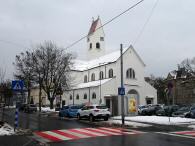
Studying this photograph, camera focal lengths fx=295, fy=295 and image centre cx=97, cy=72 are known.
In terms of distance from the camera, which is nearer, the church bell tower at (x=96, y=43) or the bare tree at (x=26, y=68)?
the bare tree at (x=26, y=68)

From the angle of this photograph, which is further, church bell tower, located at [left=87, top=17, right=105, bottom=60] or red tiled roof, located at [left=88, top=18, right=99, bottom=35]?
red tiled roof, located at [left=88, top=18, right=99, bottom=35]

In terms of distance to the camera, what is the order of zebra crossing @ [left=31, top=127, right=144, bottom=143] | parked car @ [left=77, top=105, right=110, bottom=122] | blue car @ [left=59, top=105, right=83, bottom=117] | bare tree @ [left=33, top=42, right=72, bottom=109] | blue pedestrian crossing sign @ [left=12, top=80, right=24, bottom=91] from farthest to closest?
bare tree @ [left=33, top=42, right=72, bottom=109]
blue car @ [left=59, top=105, right=83, bottom=117]
parked car @ [left=77, top=105, right=110, bottom=122]
blue pedestrian crossing sign @ [left=12, top=80, right=24, bottom=91]
zebra crossing @ [left=31, top=127, right=144, bottom=143]

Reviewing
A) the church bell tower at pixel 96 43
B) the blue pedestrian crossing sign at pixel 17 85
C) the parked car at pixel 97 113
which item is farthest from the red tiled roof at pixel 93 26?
the blue pedestrian crossing sign at pixel 17 85

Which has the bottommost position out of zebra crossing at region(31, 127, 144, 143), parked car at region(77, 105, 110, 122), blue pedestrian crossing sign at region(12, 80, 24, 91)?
zebra crossing at region(31, 127, 144, 143)

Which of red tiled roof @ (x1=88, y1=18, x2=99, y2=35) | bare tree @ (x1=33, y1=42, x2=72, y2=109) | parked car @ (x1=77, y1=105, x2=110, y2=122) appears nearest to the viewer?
parked car @ (x1=77, y1=105, x2=110, y2=122)

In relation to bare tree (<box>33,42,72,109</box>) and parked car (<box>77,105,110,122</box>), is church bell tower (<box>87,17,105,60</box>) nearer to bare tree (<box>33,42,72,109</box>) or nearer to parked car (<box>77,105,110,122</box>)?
bare tree (<box>33,42,72,109</box>)

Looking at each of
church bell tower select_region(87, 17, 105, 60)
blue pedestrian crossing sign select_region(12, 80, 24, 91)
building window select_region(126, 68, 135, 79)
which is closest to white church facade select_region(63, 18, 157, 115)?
building window select_region(126, 68, 135, 79)

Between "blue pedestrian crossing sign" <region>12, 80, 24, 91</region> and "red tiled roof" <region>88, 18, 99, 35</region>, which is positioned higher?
"red tiled roof" <region>88, 18, 99, 35</region>

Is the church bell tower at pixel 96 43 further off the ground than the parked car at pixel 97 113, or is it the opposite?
the church bell tower at pixel 96 43

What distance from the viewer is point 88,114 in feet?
102

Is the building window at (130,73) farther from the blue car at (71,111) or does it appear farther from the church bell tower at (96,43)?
the blue car at (71,111)

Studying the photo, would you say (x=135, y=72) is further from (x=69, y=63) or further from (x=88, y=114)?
(x=88, y=114)

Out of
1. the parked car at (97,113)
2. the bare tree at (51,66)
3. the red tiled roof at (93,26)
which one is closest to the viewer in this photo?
the parked car at (97,113)

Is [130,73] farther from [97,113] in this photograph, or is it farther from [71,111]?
[97,113]
